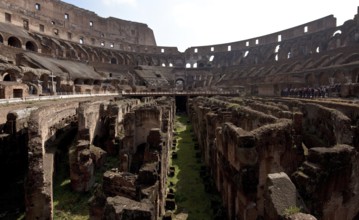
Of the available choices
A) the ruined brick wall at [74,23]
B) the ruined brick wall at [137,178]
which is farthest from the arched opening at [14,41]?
the ruined brick wall at [137,178]

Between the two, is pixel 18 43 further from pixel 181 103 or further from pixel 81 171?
pixel 81 171

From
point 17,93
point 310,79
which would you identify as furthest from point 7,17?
point 310,79

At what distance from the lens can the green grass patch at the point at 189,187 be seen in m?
8.64

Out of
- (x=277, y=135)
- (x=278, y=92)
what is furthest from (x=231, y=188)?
(x=278, y=92)

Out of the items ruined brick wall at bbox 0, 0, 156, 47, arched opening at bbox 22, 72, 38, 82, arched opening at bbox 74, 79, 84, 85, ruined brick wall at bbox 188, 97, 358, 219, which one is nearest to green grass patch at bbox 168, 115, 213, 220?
ruined brick wall at bbox 188, 97, 358, 219

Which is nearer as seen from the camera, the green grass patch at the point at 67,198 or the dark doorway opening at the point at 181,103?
the green grass patch at the point at 67,198

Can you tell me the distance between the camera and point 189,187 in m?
10.6

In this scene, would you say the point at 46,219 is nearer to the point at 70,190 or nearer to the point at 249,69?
the point at 70,190

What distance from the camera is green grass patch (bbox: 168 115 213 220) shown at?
864 centimetres

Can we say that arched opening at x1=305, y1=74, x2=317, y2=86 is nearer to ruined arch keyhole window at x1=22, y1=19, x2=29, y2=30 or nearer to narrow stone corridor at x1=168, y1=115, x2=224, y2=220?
narrow stone corridor at x1=168, y1=115, x2=224, y2=220

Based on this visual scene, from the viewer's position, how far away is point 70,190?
10.1m

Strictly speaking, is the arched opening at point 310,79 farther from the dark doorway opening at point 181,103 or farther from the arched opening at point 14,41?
the arched opening at point 14,41

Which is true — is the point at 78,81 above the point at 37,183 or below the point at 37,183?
above

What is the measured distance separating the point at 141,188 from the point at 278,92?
2659 centimetres
